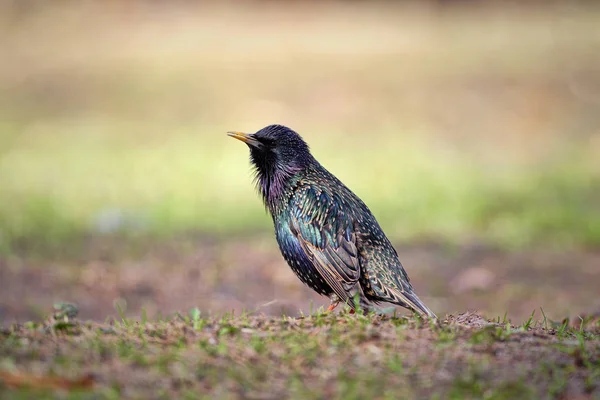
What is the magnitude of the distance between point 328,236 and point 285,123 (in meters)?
11.2

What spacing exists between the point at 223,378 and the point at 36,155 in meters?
12.0

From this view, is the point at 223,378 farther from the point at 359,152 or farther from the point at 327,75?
the point at 327,75

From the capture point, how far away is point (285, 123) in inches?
676

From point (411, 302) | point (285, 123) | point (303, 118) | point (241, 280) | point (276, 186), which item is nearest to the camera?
point (411, 302)

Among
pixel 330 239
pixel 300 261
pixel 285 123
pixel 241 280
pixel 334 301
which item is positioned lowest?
pixel 334 301

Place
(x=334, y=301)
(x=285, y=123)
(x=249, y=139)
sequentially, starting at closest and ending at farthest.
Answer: (x=334, y=301) < (x=249, y=139) < (x=285, y=123)

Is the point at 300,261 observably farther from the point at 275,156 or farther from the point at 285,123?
the point at 285,123

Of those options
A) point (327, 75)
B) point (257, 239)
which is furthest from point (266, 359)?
point (327, 75)

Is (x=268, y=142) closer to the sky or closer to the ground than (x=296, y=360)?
closer to the sky

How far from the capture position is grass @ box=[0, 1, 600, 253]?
11930 millimetres

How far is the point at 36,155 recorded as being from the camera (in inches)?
612

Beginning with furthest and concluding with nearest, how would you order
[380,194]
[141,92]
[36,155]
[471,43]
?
1. [471,43]
2. [141,92]
3. [36,155]
4. [380,194]

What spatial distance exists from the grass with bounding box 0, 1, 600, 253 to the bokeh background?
5 centimetres

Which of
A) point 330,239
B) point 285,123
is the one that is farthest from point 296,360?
point 285,123
